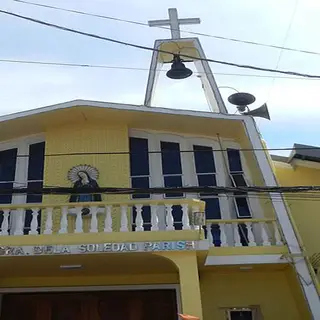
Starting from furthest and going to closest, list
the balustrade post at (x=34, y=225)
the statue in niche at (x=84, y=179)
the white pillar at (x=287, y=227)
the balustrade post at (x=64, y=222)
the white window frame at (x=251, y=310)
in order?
the statue in niche at (x=84, y=179)
the white window frame at (x=251, y=310)
the white pillar at (x=287, y=227)
the balustrade post at (x=34, y=225)
the balustrade post at (x=64, y=222)

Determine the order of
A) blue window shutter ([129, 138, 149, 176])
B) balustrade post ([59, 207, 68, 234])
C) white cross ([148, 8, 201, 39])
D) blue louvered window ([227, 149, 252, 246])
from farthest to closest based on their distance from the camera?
white cross ([148, 8, 201, 39]), blue window shutter ([129, 138, 149, 176]), blue louvered window ([227, 149, 252, 246]), balustrade post ([59, 207, 68, 234])

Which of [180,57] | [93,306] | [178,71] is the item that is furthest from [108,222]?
[180,57]

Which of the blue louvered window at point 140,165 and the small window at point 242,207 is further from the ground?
the blue louvered window at point 140,165

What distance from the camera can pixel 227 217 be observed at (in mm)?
9680

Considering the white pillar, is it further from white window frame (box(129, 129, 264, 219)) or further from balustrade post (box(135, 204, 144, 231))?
balustrade post (box(135, 204, 144, 231))

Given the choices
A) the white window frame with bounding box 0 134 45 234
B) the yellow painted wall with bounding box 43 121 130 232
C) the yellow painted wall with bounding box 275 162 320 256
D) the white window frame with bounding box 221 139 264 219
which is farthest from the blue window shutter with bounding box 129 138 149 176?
the yellow painted wall with bounding box 275 162 320 256

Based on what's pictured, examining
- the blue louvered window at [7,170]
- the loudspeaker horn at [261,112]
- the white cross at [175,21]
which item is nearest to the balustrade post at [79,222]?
the blue louvered window at [7,170]

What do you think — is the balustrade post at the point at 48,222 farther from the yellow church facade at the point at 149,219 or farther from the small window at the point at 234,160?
the small window at the point at 234,160

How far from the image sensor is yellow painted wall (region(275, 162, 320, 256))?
33.1 feet

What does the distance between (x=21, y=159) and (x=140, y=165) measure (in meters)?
2.83

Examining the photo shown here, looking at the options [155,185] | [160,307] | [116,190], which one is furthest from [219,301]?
[116,190]

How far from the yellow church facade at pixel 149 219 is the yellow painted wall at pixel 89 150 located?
0.02m

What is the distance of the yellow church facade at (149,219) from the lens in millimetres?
7676

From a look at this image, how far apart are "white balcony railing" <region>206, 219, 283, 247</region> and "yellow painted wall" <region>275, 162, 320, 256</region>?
1.25 meters
